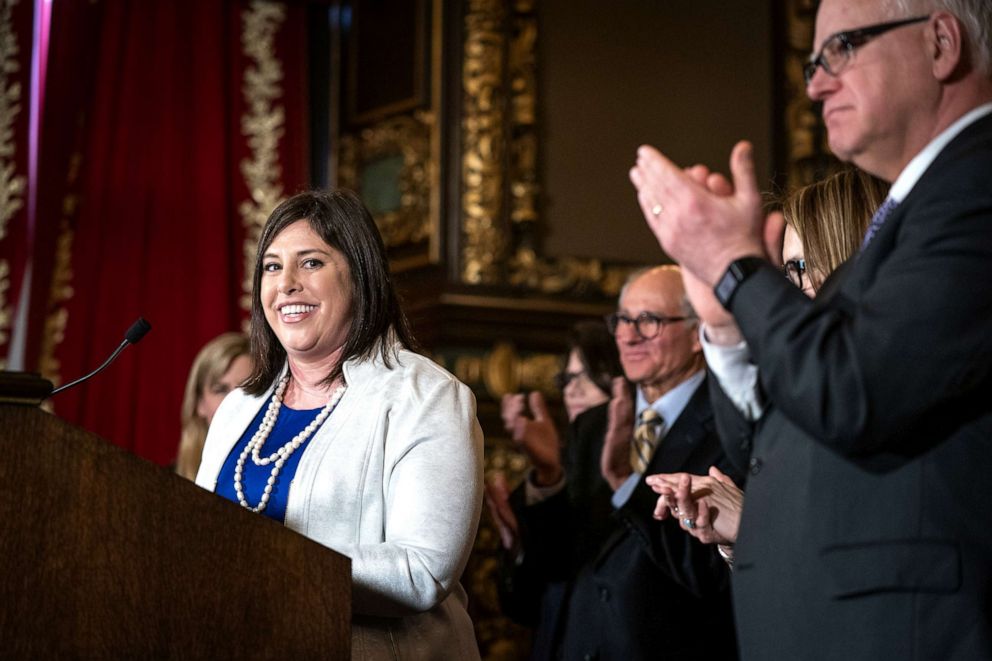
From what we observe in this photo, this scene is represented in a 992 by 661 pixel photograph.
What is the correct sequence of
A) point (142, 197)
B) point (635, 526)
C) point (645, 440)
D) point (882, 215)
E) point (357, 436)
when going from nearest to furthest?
1. point (882, 215)
2. point (357, 436)
3. point (635, 526)
4. point (645, 440)
5. point (142, 197)

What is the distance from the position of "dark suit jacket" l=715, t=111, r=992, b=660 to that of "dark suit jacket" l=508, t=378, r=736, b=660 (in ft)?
4.56

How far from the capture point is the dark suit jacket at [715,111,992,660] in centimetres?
150

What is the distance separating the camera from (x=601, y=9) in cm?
573

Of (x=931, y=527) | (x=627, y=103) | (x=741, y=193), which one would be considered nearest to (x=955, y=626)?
(x=931, y=527)

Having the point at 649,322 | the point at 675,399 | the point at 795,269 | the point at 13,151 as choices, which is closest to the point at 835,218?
the point at 795,269

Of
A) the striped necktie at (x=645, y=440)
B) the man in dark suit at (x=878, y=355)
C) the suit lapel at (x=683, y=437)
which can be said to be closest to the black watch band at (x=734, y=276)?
the man in dark suit at (x=878, y=355)

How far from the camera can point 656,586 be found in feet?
10.3

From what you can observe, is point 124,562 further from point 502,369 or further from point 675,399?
point 502,369

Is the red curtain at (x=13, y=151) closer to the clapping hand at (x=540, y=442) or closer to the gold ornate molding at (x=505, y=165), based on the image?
the gold ornate molding at (x=505, y=165)

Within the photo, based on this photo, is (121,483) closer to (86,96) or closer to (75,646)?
(75,646)

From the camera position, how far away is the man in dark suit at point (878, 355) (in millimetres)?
1508

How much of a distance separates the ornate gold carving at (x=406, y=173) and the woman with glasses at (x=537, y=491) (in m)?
1.63

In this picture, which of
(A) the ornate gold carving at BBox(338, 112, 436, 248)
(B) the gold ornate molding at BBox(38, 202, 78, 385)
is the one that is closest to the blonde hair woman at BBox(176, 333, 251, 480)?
(A) the ornate gold carving at BBox(338, 112, 436, 248)

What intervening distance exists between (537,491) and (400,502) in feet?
4.56
